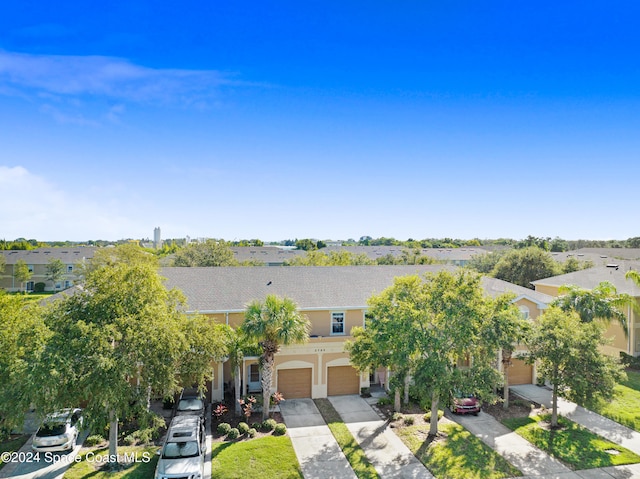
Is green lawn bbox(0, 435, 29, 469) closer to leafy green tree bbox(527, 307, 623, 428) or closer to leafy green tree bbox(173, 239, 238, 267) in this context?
leafy green tree bbox(527, 307, 623, 428)

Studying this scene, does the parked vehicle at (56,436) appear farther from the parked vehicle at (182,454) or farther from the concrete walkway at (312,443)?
the concrete walkway at (312,443)

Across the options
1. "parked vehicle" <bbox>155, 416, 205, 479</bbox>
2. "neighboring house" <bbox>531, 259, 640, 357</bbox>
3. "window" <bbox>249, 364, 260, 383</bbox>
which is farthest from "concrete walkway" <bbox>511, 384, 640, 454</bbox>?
"parked vehicle" <bbox>155, 416, 205, 479</bbox>

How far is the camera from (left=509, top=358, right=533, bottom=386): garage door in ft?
87.7

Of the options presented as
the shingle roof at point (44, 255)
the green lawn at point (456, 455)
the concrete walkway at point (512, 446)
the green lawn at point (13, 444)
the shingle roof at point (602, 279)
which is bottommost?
the concrete walkway at point (512, 446)

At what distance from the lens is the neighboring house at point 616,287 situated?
31.7 metres

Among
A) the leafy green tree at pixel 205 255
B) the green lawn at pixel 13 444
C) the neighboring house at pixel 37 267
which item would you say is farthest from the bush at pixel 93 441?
the neighboring house at pixel 37 267

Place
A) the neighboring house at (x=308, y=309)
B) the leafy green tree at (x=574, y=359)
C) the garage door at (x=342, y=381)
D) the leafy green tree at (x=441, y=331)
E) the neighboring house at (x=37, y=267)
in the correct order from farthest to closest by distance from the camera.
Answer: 1. the neighboring house at (x=37, y=267)
2. the garage door at (x=342, y=381)
3. the neighboring house at (x=308, y=309)
4. the leafy green tree at (x=574, y=359)
5. the leafy green tree at (x=441, y=331)

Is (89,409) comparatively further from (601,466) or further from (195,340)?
(601,466)

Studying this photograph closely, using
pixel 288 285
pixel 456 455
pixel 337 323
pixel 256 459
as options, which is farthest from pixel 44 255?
pixel 456 455

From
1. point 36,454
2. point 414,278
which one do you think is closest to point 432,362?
point 414,278

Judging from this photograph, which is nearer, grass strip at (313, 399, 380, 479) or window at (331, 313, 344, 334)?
grass strip at (313, 399, 380, 479)

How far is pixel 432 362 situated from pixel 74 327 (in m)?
14.4

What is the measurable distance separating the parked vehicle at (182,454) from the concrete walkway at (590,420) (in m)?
18.8

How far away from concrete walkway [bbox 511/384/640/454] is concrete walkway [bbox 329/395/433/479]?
9.98 metres
